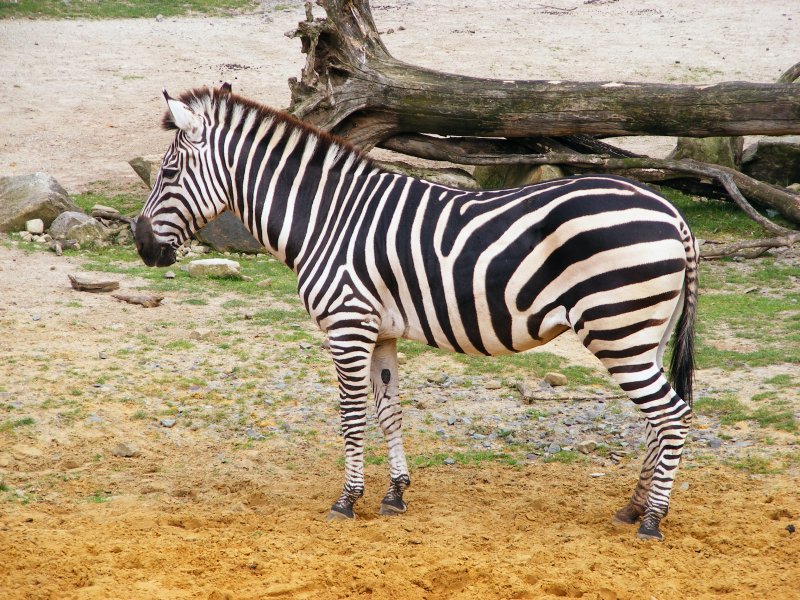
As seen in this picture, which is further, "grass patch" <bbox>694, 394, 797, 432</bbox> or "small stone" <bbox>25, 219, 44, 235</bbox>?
"small stone" <bbox>25, 219, 44, 235</bbox>

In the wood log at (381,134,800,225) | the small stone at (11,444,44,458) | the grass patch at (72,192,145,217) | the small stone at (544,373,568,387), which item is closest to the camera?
the small stone at (11,444,44,458)

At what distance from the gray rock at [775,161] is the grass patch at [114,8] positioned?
15.5 metres

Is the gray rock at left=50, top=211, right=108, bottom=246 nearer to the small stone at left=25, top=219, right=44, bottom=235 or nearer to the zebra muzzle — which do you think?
the small stone at left=25, top=219, right=44, bottom=235

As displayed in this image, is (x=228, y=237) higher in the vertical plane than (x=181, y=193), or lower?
lower

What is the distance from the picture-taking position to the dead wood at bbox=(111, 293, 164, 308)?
375 inches

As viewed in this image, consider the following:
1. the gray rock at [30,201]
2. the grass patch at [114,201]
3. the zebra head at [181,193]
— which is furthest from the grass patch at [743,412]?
the gray rock at [30,201]

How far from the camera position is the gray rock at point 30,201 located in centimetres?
1162

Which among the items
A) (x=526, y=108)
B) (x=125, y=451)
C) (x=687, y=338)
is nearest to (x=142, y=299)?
(x=125, y=451)

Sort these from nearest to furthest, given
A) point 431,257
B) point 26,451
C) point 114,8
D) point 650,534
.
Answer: point 650,534 < point 431,257 < point 26,451 < point 114,8

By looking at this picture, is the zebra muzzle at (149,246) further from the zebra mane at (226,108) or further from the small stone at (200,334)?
the small stone at (200,334)

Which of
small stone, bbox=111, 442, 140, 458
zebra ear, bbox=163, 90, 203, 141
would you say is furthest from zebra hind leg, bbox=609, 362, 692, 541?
small stone, bbox=111, 442, 140, 458

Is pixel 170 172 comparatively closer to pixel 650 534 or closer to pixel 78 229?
pixel 650 534

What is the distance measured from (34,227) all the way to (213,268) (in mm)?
2846

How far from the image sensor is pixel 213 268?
1061 centimetres
